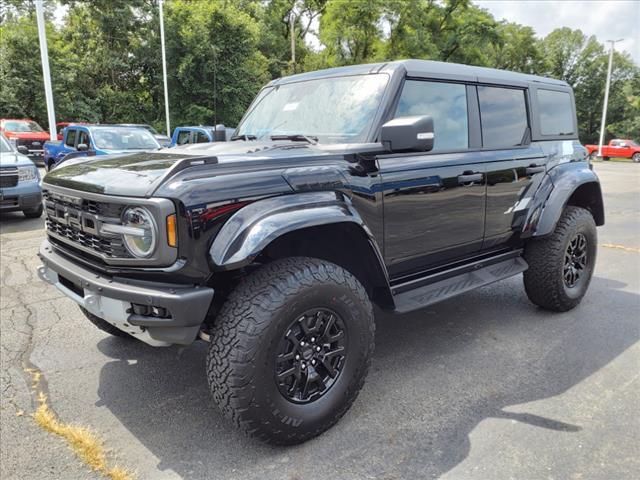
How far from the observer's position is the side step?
3.05 metres

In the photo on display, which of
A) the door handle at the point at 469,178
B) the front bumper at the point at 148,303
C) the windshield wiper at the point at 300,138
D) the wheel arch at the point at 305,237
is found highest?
the windshield wiper at the point at 300,138

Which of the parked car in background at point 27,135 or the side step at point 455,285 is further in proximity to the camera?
the parked car in background at point 27,135

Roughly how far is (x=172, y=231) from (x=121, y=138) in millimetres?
9862

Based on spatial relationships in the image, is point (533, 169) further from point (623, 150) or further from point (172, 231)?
point (623, 150)

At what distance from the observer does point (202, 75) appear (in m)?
25.4

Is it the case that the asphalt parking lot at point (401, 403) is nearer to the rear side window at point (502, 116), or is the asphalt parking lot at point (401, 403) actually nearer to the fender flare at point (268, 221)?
the fender flare at point (268, 221)

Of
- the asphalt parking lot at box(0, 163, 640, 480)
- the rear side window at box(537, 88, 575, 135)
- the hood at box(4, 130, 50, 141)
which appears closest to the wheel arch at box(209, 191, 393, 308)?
the asphalt parking lot at box(0, 163, 640, 480)

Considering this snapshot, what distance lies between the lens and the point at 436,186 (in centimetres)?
319

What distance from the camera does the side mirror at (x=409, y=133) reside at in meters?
2.60

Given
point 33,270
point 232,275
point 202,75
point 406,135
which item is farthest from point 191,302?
point 202,75

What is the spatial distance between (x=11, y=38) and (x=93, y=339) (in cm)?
2486

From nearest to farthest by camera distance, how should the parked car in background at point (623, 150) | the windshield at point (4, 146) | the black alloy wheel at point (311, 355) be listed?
the black alloy wheel at point (311, 355)
the windshield at point (4, 146)
the parked car in background at point (623, 150)

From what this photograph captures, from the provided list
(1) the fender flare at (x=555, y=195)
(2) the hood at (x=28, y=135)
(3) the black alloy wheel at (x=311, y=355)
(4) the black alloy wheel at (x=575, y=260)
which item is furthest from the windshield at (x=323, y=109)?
(2) the hood at (x=28, y=135)

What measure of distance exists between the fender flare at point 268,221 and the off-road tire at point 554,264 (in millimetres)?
2191
